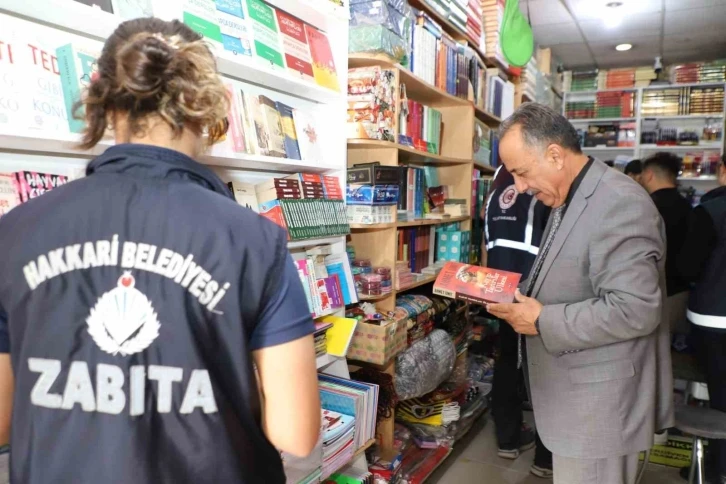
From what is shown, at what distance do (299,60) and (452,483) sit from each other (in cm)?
222

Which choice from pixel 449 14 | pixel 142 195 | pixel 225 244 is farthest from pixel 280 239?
pixel 449 14

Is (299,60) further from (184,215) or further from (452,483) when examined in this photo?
(452,483)

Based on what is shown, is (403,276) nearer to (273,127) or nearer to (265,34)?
(273,127)

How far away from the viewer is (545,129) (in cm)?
160

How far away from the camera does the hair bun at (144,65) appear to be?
78 centimetres

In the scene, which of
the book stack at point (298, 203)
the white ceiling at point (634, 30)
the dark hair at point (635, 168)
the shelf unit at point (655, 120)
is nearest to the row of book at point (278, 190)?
the book stack at point (298, 203)

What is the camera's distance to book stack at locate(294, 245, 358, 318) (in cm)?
203

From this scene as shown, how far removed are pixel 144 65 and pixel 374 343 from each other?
167 cm

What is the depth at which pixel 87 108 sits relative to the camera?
0.87 m

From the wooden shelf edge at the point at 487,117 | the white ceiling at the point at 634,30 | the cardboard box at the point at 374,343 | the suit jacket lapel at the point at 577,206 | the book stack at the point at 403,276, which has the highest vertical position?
the white ceiling at the point at 634,30

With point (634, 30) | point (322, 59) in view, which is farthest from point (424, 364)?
point (634, 30)

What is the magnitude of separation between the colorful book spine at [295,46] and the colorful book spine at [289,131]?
0.45 feet

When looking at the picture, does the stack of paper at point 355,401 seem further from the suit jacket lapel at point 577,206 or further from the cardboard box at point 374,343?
the suit jacket lapel at point 577,206

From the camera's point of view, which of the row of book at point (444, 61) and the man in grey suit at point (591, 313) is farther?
the row of book at point (444, 61)
